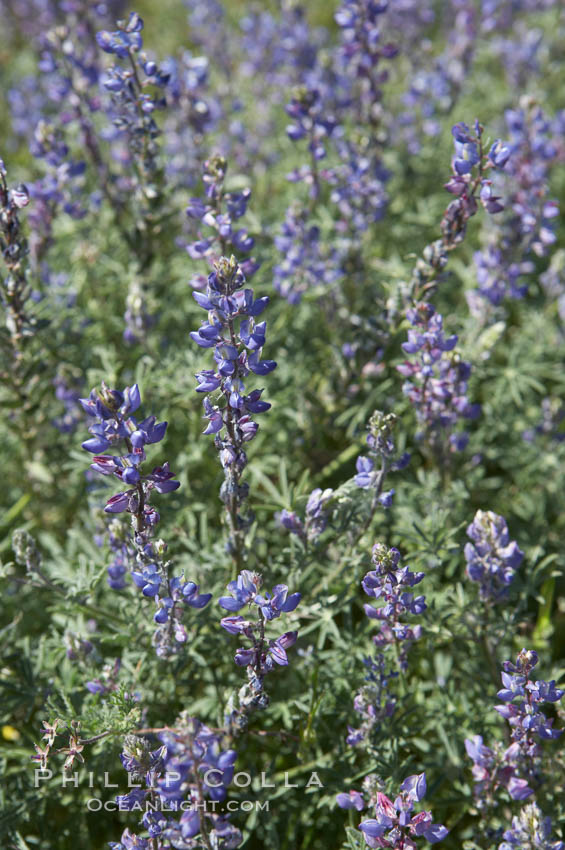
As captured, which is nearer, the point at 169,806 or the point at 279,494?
the point at 169,806

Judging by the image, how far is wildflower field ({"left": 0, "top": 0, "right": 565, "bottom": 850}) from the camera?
2.80m

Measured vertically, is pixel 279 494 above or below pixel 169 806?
above

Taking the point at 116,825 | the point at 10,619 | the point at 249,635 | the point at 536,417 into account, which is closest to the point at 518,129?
the point at 536,417

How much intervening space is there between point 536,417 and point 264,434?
1.67 metres

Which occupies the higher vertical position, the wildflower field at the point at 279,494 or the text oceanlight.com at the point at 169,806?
the wildflower field at the point at 279,494

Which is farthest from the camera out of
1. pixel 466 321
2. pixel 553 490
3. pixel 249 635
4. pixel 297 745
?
pixel 466 321

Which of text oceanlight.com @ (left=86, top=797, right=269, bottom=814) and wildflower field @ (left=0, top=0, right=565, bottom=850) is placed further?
wildflower field @ (left=0, top=0, right=565, bottom=850)

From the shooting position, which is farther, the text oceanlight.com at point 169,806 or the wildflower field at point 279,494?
the wildflower field at point 279,494

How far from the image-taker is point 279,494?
4.02 meters

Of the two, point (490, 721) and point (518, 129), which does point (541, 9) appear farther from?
point (490, 721)

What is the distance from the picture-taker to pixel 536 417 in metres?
4.71

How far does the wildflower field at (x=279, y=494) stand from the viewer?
2.80 m

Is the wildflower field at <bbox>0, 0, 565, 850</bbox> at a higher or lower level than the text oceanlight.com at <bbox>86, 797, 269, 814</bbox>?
higher

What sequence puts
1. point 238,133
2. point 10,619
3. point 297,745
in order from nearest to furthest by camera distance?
1. point 297,745
2. point 10,619
3. point 238,133
